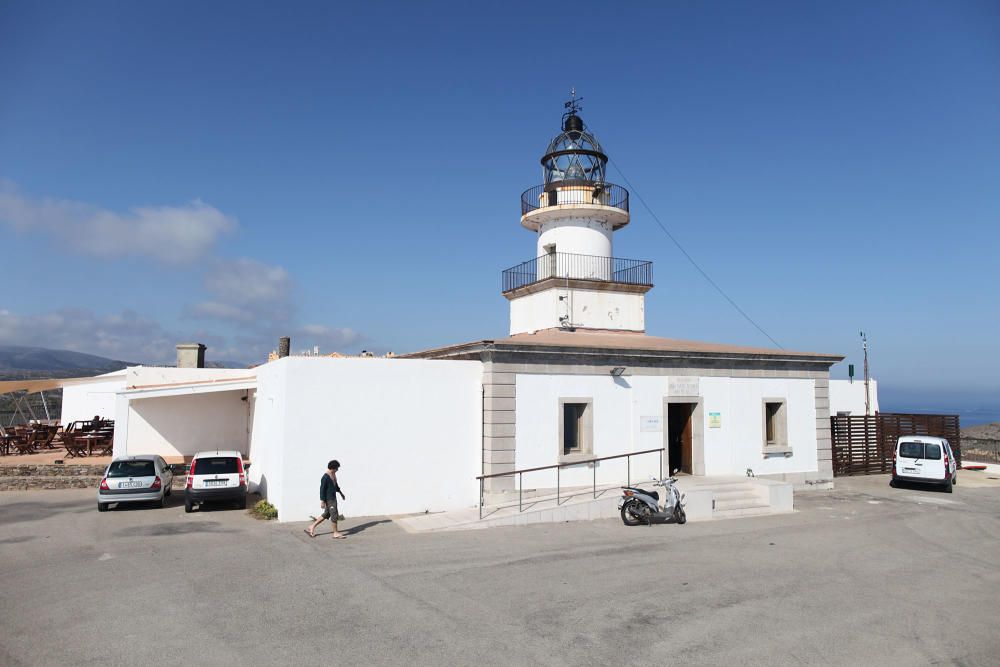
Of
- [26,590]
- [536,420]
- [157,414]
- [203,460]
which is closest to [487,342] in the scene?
[536,420]

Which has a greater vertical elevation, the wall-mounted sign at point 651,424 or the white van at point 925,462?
the wall-mounted sign at point 651,424

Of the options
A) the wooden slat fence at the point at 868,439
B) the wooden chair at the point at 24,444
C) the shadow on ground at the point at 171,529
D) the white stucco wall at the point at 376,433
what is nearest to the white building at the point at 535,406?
the white stucco wall at the point at 376,433

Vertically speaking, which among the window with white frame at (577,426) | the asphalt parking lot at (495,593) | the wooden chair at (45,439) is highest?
the window with white frame at (577,426)

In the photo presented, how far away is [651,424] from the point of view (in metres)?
17.4

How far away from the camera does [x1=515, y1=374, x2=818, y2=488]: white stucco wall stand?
15844 millimetres

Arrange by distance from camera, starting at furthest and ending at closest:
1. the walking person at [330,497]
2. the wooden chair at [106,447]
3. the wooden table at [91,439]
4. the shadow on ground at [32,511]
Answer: the wooden chair at [106,447]
the wooden table at [91,439]
the shadow on ground at [32,511]
the walking person at [330,497]

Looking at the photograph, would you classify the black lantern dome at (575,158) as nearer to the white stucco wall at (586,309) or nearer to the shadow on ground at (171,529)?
the white stucco wall at (586,309)

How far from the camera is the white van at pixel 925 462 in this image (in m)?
19.7

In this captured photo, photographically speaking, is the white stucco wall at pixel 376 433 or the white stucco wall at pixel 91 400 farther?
the white stucco wall at pixel 91 400

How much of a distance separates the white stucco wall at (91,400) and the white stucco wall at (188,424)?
7890mm

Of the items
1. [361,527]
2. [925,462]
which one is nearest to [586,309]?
[925,462]

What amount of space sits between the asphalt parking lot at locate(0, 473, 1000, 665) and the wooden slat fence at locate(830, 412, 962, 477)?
8718 mm

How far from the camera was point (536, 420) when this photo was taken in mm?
15828

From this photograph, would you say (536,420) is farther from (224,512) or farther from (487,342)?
(224,512)
